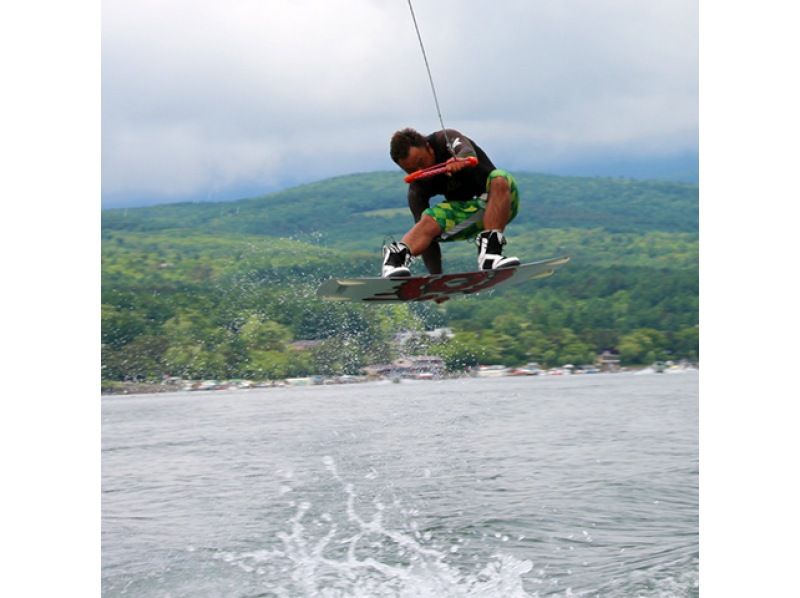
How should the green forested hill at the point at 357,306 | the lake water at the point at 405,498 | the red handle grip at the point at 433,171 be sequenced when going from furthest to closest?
1. the green forested hill at the point at 357,306
2. the lake water at the point at 405,498
3. the red handle grip at the point at 433,171

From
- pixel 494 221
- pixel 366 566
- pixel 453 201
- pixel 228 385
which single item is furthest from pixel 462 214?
pixel 228 385

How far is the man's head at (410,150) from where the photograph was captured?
26.6 ft

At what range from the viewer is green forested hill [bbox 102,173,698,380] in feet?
240

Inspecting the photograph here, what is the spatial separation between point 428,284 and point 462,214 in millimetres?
590

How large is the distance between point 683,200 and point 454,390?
50.4 metres

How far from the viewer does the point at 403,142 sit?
8094 millimetres

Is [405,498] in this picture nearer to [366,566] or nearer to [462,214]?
[366,566]

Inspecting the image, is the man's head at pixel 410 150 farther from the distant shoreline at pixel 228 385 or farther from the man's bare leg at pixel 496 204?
the distant shoreline at pixel 228 385

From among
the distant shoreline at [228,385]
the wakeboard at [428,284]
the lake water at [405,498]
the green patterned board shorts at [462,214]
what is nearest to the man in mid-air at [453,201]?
the green patterned board shorts at [462,214]

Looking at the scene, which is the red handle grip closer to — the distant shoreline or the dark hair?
the dark hair

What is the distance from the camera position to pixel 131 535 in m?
29.5

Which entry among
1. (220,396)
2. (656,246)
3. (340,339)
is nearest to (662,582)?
(220,396)

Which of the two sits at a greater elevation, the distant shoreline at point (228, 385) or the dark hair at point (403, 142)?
the dark hair at point (403, 142)
